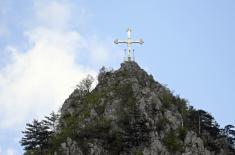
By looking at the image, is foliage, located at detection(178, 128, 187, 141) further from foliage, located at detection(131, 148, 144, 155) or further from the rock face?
foliage, located at detection(131, 148, 144, 155)

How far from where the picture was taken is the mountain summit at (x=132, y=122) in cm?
9744

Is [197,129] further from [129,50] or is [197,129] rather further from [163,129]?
[129,50]

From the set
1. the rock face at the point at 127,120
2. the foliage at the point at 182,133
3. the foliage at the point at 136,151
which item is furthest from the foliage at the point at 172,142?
the foliage at the point at 136,151

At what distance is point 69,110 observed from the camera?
112688mm

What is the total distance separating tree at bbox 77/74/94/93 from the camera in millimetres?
120475

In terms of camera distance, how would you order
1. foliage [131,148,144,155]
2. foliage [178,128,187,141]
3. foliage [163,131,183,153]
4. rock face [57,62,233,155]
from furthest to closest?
foliage [178,128,187,141]
foliage [163,131,183,153]
rock face [57,62,233,155]
foliage [131,148,144,155]

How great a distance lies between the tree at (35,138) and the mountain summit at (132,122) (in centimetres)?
193

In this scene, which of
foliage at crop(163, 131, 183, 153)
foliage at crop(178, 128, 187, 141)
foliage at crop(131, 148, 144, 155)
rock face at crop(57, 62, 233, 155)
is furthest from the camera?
foliage at crop(178, 128, 187, 141)

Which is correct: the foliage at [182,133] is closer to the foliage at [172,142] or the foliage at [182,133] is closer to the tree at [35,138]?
the foliage at [172,142]

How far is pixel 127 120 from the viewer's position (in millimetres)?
102562

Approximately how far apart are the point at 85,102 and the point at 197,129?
727 inches

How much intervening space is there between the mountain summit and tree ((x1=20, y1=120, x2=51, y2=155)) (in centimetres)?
193

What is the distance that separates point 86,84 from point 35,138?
23.1 meters

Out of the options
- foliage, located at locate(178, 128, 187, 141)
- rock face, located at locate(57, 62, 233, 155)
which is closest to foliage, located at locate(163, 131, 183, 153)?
rock face, located at locate(57, 62, 233, 155)
